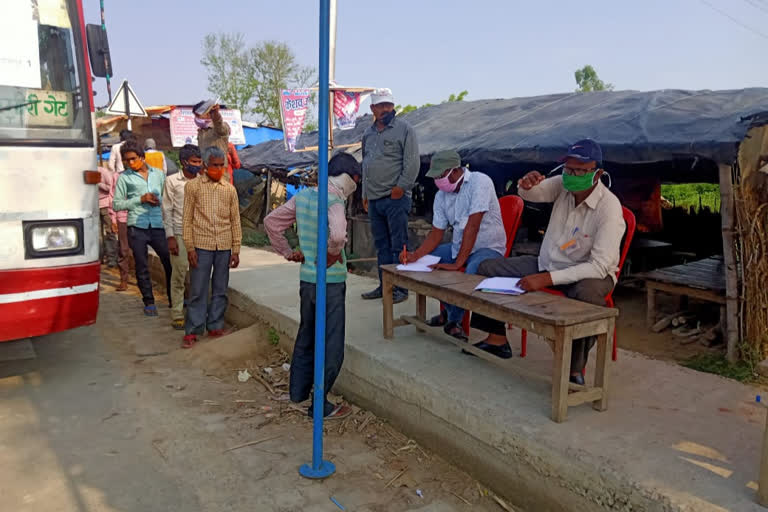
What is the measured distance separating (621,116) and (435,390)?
464 centimetres

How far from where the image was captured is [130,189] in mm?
6117

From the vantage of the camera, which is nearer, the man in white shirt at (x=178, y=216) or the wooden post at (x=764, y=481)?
the wooden post at (x=764, y=481)

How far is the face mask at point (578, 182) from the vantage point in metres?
3.29

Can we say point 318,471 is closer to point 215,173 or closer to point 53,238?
point 53,238

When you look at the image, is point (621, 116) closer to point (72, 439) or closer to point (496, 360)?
point (496, 360)

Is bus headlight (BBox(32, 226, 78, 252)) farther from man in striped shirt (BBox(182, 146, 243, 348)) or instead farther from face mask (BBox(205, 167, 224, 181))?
face mask (BBox(205, 167, 224, 181))

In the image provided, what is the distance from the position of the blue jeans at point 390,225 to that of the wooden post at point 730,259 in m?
2.72

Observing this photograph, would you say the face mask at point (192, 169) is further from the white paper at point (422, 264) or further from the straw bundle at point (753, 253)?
the straw bundle at point (753, 253)

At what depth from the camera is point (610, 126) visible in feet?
20.8

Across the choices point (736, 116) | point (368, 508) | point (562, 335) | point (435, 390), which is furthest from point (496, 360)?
point (736, 116)

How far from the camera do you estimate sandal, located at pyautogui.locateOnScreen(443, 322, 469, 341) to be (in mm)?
4160

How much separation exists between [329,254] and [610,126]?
431cm

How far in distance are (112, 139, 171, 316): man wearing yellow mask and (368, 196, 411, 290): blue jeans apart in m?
2.43

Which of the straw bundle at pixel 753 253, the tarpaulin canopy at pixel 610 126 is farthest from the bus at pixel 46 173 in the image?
the straw bundle at pixel 753 253
